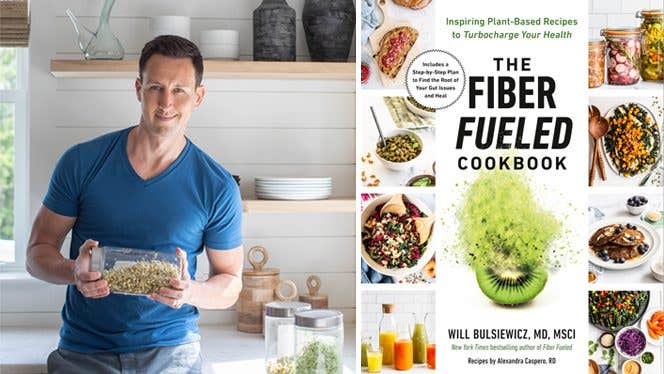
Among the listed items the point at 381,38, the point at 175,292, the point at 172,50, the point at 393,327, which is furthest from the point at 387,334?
the point at 172,50

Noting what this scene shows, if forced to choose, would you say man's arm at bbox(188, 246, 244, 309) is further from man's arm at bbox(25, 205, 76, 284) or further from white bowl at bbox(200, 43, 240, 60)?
white bowl at bbox(200, 43, 240, 60)

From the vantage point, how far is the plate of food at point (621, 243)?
56.2 inches

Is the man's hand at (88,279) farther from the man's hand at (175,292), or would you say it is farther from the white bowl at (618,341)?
the white bowl at (618,341)

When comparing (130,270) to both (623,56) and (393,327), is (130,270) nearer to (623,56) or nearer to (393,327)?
(393,327)

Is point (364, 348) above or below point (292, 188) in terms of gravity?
below

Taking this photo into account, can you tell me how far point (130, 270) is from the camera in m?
2.15

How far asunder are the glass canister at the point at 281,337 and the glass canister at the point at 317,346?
29 centimetres

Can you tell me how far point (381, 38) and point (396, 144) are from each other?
16 centimetres

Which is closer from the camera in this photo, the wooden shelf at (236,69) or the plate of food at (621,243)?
the plate of food at (621,243)

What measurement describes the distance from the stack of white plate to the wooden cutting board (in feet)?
5.61

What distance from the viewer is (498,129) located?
4.58ft

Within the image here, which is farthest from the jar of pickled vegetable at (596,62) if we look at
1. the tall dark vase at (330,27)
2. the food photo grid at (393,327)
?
the tall dark vase at (330,27)

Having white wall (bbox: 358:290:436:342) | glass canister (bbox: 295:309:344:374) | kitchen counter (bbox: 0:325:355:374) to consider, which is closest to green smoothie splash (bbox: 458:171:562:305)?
white wall (bbox: 358:290:436:342)

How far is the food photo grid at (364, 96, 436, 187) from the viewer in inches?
54.9
